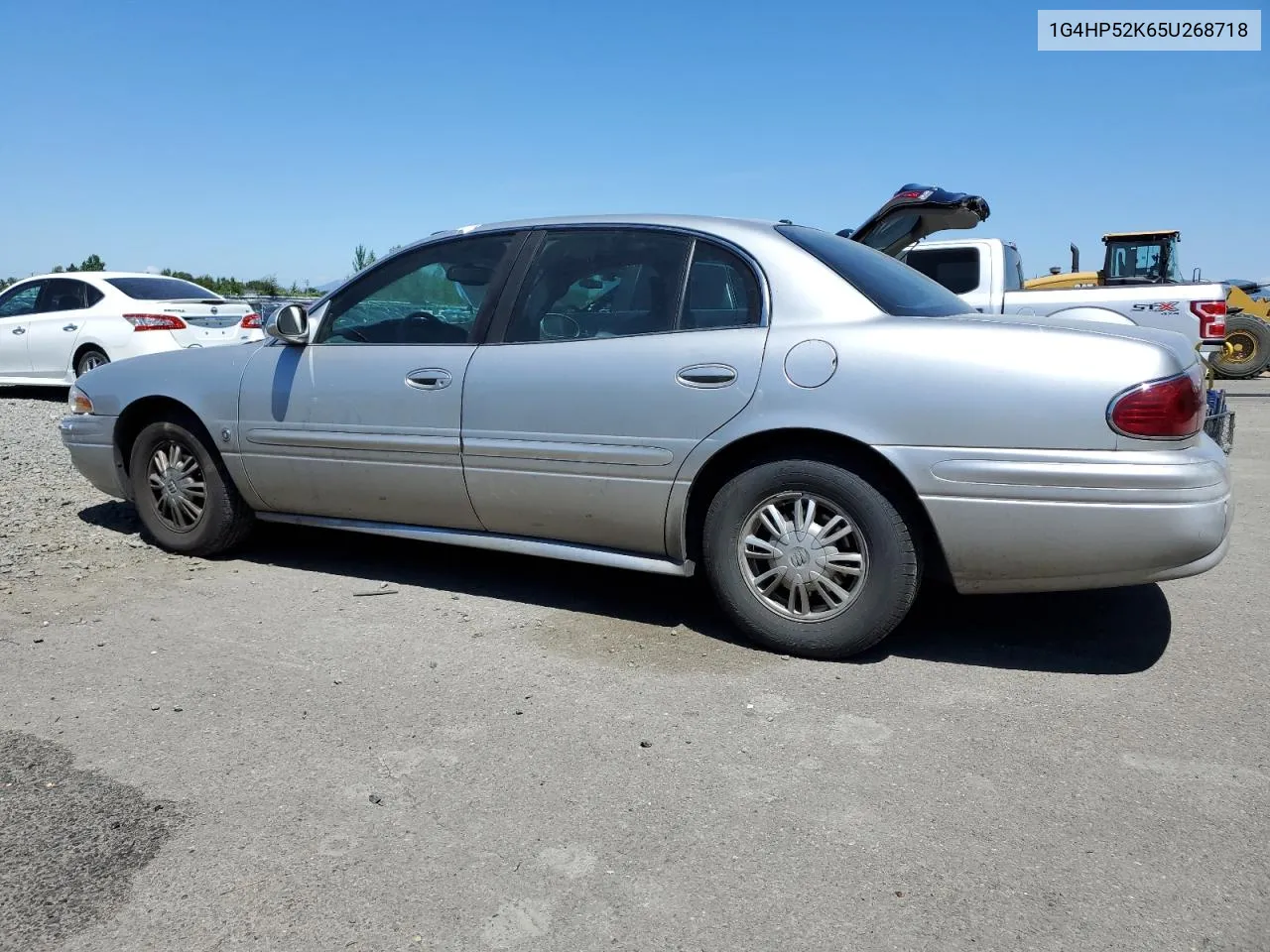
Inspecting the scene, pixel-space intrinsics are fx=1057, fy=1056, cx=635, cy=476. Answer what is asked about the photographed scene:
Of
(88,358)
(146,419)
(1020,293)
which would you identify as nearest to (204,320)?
(88,358)

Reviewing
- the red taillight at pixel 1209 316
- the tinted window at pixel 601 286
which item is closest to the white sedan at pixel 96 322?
the tinted window at pixel 601 286

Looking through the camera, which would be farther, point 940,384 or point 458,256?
point 458,256

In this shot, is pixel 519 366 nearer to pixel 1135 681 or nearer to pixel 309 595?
pixel 309 595

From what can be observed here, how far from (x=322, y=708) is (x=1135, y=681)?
271cm

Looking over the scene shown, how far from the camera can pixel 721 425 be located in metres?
3.79

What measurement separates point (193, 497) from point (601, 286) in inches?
94.0

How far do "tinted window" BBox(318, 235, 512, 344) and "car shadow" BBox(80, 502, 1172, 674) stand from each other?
113 cm

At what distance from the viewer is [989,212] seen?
7.56 meters

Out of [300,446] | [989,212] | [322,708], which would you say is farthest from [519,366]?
[989,212]

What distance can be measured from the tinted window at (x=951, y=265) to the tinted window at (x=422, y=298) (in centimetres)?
620

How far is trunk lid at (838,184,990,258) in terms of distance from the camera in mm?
7270

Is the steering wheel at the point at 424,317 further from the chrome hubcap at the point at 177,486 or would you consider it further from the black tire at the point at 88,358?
the black tire at the point at 88,358

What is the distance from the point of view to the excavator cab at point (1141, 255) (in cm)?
1777

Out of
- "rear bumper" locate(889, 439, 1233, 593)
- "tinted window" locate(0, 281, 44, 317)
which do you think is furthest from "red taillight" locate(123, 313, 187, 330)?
"rear bumper" locate(889, 439, 1233, 593)
